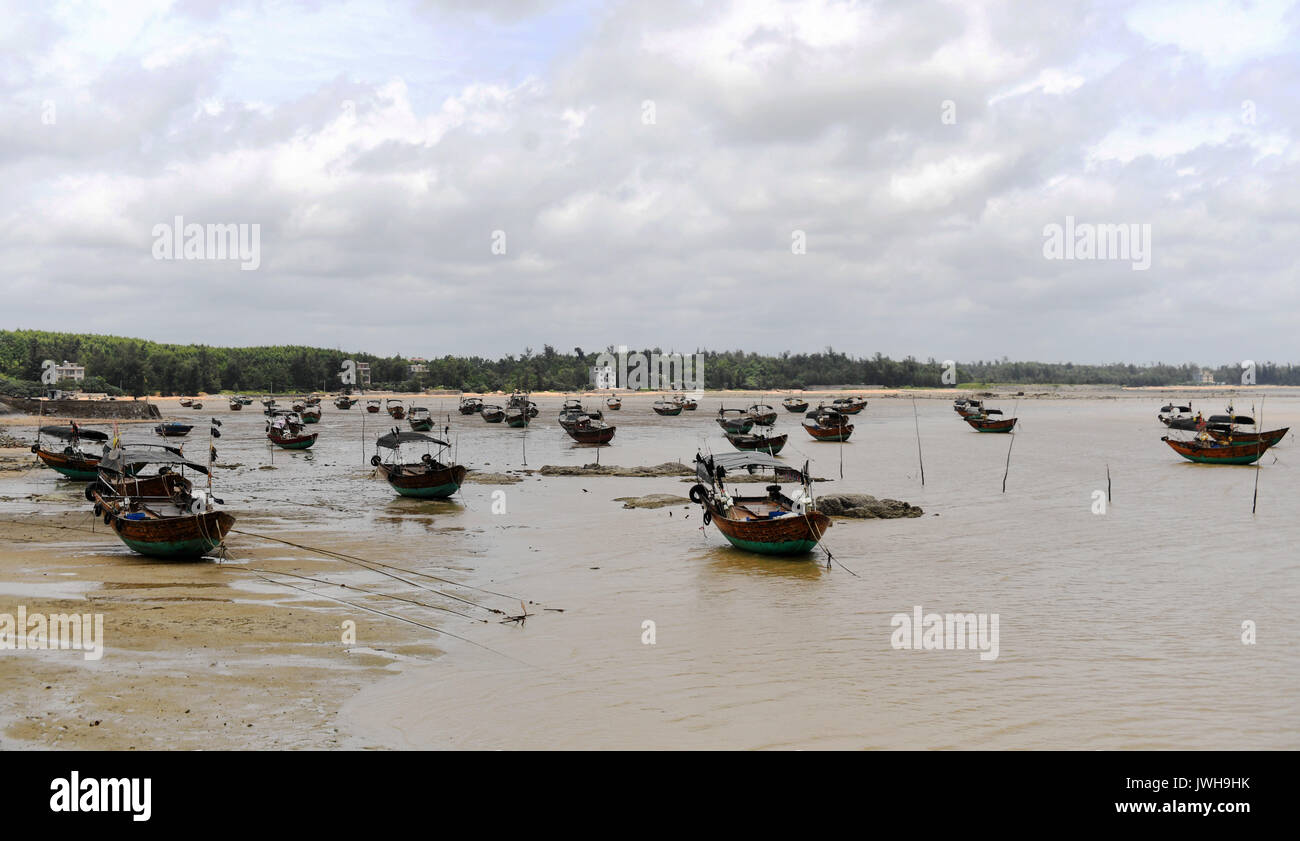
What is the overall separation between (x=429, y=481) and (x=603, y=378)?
400 feet

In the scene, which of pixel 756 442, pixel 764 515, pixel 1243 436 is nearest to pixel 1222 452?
pixel 1243 436

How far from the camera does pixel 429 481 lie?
26922mm

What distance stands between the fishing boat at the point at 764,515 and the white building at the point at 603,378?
127 meters

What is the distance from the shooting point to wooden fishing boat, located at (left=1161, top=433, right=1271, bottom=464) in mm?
36250

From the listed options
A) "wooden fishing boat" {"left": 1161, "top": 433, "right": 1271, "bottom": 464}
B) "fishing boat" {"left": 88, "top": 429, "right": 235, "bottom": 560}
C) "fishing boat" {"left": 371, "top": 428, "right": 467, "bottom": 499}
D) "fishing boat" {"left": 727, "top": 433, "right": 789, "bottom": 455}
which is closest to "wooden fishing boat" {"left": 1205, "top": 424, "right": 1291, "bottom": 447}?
"wooden fishing boat" {"left": 1161, "top": 433, "right": 1271, "bottom": 464}

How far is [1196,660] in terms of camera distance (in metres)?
11.7

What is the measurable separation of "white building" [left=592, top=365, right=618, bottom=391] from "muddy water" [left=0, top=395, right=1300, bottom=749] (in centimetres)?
11673

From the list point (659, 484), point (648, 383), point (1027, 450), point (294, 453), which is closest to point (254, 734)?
point (659, 484)

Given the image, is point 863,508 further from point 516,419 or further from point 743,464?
point 516,419

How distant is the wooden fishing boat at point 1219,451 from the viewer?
36250 millimetres

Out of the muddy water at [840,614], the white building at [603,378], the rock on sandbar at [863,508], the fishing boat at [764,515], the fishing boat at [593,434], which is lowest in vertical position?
the muddy water at [840,614]

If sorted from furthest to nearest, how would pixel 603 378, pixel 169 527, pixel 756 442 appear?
pixel 603 378
pixel 756 442
pixel 169 527

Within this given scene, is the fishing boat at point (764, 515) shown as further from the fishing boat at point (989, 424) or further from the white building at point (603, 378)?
the white building at point (603, 378)

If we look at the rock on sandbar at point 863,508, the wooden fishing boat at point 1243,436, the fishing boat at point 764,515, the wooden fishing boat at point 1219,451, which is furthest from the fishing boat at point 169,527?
the wooden fishing boat at point 1243,436
